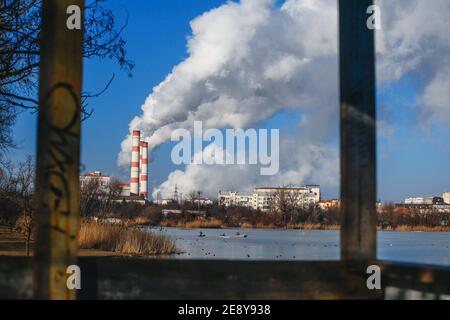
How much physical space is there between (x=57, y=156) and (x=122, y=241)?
21.0m

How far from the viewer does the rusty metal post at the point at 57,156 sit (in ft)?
12.9

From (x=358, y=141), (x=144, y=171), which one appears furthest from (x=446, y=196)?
(x=358, y=141)

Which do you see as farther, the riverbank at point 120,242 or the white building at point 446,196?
the white building at point 446,196

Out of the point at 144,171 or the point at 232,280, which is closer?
the point at 232,280

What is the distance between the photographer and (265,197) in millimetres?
107375

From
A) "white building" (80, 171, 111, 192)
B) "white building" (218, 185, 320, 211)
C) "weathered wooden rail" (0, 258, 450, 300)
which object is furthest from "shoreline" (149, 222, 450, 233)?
"weathered wooden rail" (0, 258, 450, 300)

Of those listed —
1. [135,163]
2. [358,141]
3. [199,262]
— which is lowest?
[199,262]

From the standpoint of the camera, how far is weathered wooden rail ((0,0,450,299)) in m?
3.99

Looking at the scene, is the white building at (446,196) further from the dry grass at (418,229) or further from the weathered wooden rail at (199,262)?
the weathered wooden rail at (199,262)

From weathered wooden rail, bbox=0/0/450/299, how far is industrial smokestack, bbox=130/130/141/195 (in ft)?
303

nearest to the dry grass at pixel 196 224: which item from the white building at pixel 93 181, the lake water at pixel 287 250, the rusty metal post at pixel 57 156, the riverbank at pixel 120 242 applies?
the white building at pixel 93 181

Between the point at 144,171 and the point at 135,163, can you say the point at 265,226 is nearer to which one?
the point at 135,163
